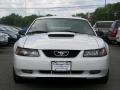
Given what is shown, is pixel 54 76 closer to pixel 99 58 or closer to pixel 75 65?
pixel 75 65

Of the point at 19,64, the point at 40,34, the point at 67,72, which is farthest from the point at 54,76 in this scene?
the point at 40,34

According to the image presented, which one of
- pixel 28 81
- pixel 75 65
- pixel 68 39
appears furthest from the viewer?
pixel 28 81

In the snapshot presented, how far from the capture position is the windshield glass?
344 inches

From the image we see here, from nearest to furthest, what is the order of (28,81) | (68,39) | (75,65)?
(75,65) → (68,39) → (28,81)

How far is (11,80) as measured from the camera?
8508mm

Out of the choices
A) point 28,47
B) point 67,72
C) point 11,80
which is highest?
point 28,47

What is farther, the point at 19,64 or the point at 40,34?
the point at 40,34

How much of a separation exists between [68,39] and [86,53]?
0.56 m

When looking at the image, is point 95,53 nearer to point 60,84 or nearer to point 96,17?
point 60,84

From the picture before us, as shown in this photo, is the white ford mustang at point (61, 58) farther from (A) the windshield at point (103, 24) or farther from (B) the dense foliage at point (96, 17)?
(B) the dense foliage at point (96, 17)

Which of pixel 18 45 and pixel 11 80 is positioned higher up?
pixel 18 45

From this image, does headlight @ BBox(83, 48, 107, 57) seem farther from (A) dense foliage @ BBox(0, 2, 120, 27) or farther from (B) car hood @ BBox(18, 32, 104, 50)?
(A) dense foliage @ BBox(0, 2, 120, 27)

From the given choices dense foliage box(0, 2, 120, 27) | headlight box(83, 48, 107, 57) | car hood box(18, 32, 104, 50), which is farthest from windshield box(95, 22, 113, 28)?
dense foliage box(0, 2, 120, 27)

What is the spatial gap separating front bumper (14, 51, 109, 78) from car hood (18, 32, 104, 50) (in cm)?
18
